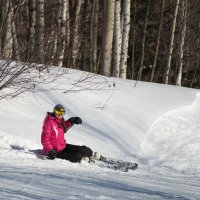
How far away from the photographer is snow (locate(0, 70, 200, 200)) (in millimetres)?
6148

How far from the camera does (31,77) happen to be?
12117mm

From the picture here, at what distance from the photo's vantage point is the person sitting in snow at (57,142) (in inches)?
352

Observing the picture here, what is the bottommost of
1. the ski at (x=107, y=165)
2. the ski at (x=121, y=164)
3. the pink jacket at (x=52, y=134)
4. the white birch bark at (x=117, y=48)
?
the ski at (x=107, y=165)

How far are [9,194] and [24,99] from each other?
21.4ft

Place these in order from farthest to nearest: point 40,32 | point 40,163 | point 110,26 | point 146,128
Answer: point 110,26, point 146,128, point 40,32, point 40,163

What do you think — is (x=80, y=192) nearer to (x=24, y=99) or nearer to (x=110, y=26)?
(x=24, y=99)

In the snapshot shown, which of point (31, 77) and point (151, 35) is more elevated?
point (151, 35)

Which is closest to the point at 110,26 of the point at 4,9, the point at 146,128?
the point at 146,128

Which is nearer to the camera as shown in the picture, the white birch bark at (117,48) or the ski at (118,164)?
the ski at (118,164)

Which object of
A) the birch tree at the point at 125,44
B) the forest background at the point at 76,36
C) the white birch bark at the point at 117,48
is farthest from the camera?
the birch tree at the point at 125,44

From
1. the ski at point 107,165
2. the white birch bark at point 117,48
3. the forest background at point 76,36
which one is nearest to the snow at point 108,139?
the ski at point 107,165

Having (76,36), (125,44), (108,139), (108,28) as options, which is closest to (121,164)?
(108,139)

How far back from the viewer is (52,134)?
919 cm

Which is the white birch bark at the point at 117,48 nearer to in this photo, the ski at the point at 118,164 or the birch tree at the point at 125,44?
the birch tree at the point at 125,44
